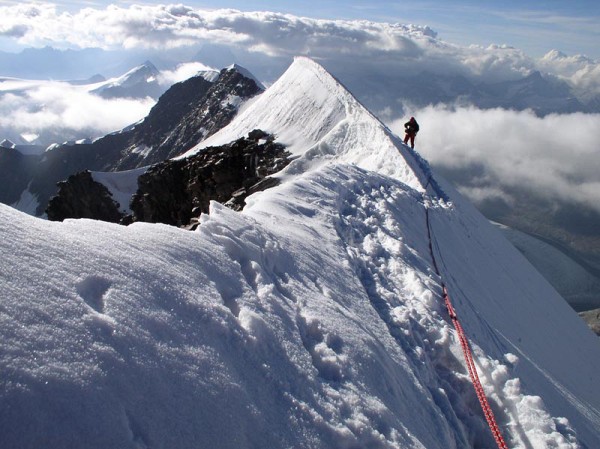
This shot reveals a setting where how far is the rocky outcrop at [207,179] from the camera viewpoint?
93.7 feet

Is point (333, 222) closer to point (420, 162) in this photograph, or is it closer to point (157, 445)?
point (157, 445)

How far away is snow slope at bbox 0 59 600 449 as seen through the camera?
150 inches

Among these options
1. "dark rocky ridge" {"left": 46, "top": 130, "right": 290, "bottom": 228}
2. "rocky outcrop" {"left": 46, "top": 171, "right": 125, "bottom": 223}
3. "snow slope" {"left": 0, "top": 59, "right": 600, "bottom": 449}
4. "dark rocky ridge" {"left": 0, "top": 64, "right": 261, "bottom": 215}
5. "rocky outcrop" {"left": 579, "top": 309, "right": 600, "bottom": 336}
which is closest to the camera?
"snow slope" {"left": 0, "top": 59, "right": 600, "bottom": 449}

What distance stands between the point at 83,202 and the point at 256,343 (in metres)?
56.0

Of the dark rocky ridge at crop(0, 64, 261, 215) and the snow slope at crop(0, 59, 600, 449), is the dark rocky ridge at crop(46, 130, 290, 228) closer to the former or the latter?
the snow slope at crop(0, 59, 600, 449)

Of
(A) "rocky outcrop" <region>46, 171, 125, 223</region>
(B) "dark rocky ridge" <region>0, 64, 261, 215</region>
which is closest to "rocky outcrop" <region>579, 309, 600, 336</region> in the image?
(B) "dark rocky ridge" <region>0, 64, 261, 215</region>

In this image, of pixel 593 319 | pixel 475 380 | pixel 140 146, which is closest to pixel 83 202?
pixel 475 380

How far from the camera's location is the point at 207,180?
31.8 meters

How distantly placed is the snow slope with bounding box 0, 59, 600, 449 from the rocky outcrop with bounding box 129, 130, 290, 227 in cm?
1263

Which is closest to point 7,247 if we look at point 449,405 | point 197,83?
point 449,405

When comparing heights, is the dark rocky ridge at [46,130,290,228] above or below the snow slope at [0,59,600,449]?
below

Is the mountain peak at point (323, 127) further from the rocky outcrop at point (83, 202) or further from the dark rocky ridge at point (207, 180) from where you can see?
the rocky outcrop at point (83, 202)

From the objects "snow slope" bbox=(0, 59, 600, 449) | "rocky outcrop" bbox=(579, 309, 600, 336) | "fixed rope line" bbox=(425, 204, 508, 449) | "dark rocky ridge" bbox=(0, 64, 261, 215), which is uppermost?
"snow slope" bbox=(0, 59, 600, 449)

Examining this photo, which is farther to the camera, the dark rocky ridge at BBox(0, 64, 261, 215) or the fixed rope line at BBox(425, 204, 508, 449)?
the dark rocky ridge at BBox(0, 64, 261, 215)
